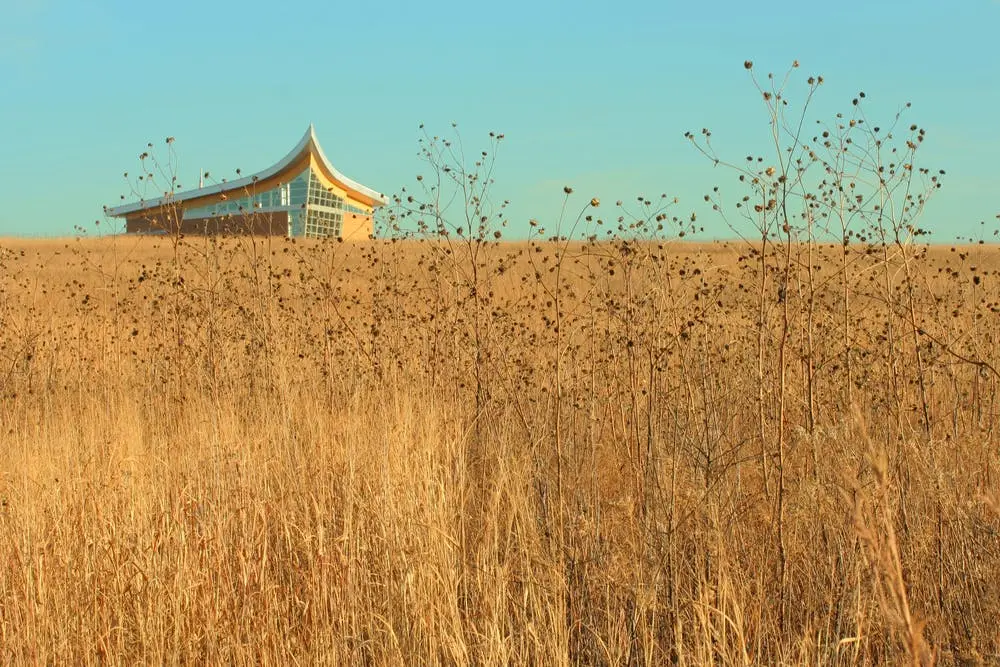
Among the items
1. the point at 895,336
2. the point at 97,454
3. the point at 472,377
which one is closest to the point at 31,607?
the point at 97,454

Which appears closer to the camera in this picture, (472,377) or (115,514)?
(115,514)

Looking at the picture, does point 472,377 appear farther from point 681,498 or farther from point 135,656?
point 135,656

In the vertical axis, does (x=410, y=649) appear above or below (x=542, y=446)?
below

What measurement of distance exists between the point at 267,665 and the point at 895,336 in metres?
3.40

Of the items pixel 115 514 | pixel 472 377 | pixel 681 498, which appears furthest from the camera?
pixel 472 377

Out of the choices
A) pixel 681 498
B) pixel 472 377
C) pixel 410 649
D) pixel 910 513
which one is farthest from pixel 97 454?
pixel 910 513

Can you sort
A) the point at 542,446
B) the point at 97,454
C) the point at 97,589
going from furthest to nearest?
the point at 97,454 < the point at 542,446 < the point at 97,589

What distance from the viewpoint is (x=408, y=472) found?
3.93 meters

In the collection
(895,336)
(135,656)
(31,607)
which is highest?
(895,336)

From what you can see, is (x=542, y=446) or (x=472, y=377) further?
(x=472, y=377)

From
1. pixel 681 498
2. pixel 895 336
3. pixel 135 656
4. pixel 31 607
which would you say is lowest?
pixel 135 656

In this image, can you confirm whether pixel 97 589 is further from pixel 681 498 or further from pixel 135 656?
pixel 681 498

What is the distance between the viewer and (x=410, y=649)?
3047mm

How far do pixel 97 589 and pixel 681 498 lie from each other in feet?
7.30
